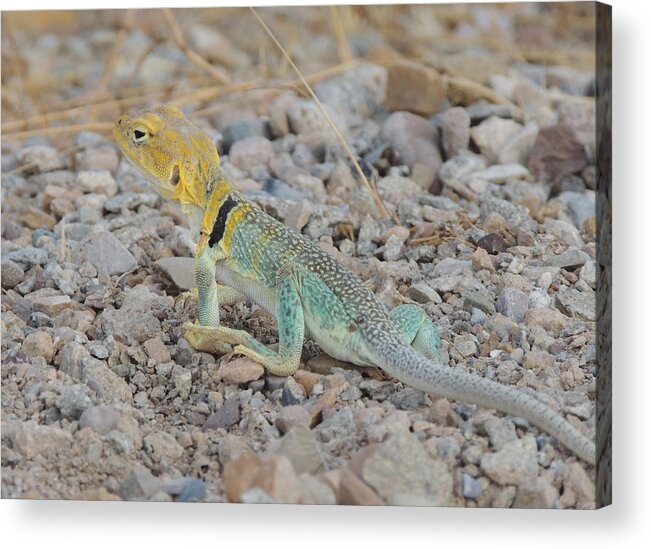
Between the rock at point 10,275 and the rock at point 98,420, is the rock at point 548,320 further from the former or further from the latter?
the rock at point 10,275

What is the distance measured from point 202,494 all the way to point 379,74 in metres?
2.08

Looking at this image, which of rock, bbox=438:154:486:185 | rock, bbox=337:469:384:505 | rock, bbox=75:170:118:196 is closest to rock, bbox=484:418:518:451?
rock, bbox=337:469:384:505

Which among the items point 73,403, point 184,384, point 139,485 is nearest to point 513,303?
point 184,384

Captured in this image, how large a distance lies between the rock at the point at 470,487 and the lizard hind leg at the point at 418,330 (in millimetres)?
427

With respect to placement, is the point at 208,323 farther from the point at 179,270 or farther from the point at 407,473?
the point at 407,473

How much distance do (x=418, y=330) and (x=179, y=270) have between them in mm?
945

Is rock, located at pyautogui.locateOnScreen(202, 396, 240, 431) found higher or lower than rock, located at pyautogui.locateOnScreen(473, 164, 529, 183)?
lower

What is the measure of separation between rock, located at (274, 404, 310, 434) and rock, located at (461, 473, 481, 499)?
1.69ft

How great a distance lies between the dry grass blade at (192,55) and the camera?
486cm

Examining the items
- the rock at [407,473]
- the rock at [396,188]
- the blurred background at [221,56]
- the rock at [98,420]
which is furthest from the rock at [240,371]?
the blurred background at [221,56]

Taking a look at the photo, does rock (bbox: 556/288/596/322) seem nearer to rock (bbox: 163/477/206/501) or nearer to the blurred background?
the blurred background

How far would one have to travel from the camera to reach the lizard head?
13.3ft

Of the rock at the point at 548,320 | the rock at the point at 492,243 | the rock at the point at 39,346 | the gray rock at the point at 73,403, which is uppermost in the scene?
the rock at the point at 492,243

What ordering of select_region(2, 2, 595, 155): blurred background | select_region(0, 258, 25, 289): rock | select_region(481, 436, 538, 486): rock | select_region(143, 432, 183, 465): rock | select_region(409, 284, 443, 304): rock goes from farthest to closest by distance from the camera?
select_region(2, 2, 595, 155): blurred background → select_region(0, 258, 25, 289): rock → select_region(409, 284, 443, 304): rock → select_region(143, 432, 183, 465): rock → select_region(481, 436, 538, 486): rock
